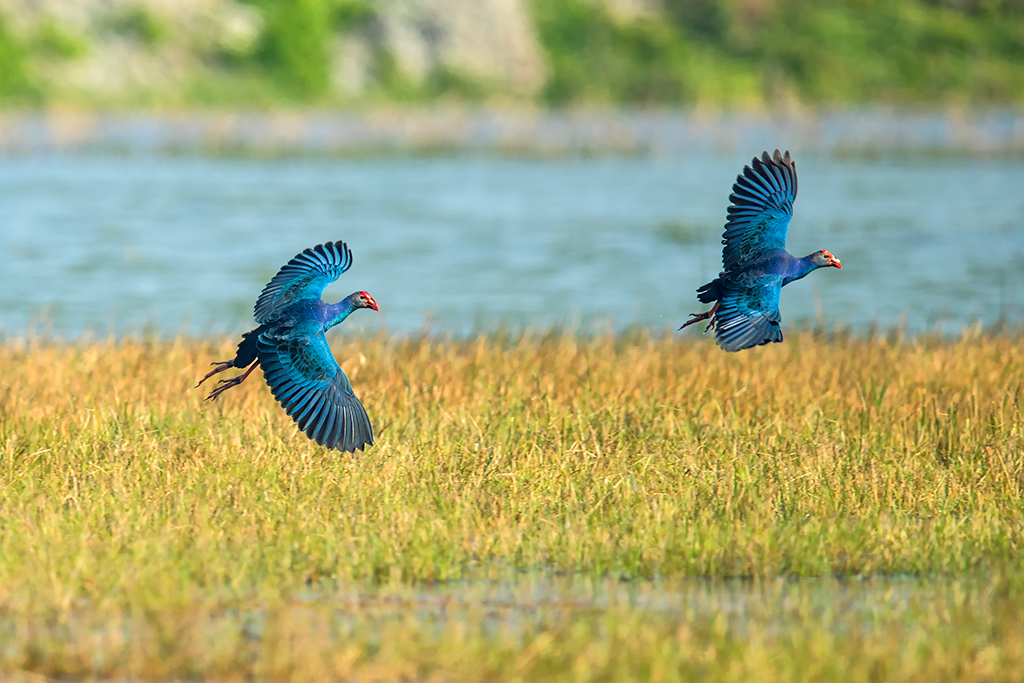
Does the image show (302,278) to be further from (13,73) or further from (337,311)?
(13,73)

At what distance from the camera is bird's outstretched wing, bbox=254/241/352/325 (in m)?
7.05

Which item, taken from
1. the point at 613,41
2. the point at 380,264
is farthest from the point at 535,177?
the point at 613,41

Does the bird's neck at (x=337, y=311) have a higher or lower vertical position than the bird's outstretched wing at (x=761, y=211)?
lower

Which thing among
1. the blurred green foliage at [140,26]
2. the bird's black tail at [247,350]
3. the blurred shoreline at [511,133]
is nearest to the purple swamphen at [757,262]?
the bird's black tail at [247,350]

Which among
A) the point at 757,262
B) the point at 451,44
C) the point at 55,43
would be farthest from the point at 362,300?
the point at 451,44

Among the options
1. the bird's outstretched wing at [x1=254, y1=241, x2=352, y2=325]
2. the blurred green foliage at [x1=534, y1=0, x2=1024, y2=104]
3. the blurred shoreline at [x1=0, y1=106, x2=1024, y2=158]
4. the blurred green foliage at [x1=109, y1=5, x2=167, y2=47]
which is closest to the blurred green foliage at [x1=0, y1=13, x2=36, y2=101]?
the blurred shoreline at [x1=0, y1=106, x2=1024, y2=158]

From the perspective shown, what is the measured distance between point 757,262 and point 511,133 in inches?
1559

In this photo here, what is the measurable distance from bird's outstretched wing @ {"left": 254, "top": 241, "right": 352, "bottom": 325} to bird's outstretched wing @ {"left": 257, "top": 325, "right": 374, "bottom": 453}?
9.2 inches

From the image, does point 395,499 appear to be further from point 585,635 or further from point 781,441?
point 781,441

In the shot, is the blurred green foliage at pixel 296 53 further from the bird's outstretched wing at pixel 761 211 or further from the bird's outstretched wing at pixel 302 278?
the bird's outstretched wing at pixel 302 278

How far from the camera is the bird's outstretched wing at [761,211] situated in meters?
7.61

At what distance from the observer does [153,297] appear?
1850 cm

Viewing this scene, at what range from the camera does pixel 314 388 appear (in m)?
6.75

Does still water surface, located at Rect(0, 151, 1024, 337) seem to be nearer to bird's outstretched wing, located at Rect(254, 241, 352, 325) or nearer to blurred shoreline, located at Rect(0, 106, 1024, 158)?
blurred shoreline, located at Rect(0, 106, 1024, 158)
